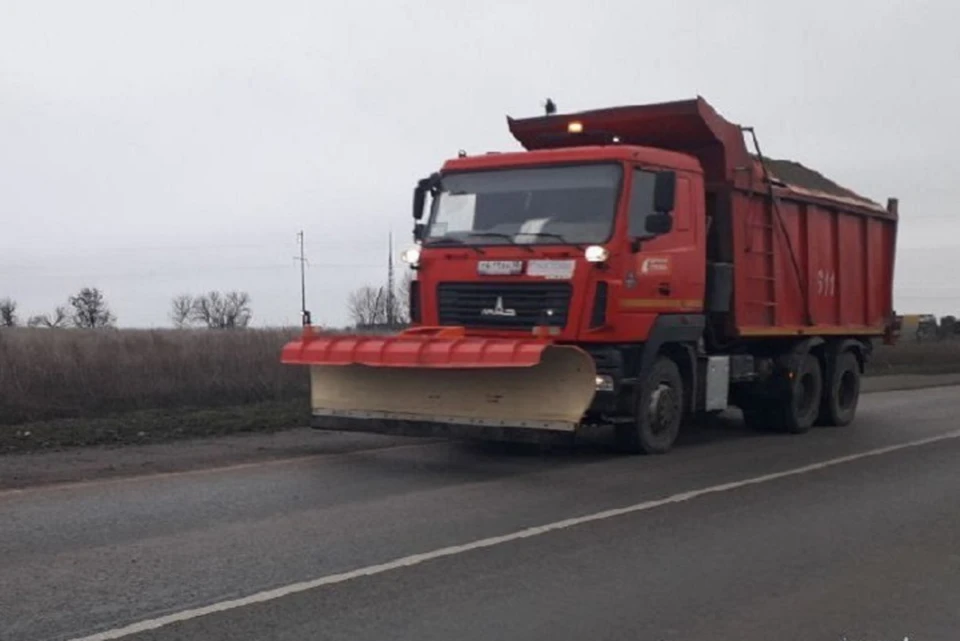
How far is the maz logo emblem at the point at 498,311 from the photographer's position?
11.8m

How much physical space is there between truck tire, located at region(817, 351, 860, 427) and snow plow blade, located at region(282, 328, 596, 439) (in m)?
6.66

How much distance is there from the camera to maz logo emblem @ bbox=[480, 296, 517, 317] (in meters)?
11.8

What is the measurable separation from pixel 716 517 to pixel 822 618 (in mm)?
2720

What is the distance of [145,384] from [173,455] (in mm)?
7408

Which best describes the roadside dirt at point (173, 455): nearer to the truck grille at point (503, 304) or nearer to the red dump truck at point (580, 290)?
the red dump truck at point (580, 290)

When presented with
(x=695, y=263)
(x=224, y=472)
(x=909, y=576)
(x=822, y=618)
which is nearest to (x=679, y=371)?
(x=695, y=263)

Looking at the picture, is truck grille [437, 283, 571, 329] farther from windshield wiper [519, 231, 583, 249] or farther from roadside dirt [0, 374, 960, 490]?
roadside dirt [0, 374, 960, 490]

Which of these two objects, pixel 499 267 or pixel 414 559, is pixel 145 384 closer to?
pixel 499 267

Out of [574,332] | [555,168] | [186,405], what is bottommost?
[186,405]

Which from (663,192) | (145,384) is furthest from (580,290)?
(145,384)

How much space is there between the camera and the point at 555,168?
11945 mm

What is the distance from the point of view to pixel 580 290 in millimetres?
11383

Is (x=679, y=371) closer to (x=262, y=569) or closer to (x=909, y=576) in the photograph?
(x=909, y=576)

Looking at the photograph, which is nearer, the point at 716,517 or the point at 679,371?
the point at 716,517
